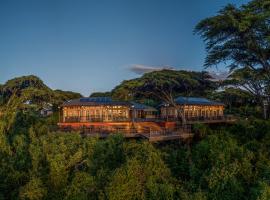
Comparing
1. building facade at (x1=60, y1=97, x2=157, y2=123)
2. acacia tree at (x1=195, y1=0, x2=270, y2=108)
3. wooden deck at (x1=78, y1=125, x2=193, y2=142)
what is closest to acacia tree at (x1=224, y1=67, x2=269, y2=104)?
acacia tree at (x1=195, y1=0, x2=270, y2=108)

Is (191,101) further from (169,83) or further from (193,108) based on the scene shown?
(169,83)

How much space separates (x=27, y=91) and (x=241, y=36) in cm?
2437

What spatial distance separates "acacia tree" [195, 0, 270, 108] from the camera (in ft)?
66.2

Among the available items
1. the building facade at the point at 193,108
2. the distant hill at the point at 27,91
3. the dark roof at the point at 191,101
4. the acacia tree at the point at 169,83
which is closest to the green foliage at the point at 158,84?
the acacia tree at the point at 169,83

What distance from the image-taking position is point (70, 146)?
20.1m

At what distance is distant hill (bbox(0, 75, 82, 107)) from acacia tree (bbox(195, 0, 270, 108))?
2017cm

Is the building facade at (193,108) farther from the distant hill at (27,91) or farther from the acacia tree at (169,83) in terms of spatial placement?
the distant hill at (27,91)

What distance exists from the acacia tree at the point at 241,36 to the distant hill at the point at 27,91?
2017 centimetres

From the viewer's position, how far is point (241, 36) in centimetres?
2184

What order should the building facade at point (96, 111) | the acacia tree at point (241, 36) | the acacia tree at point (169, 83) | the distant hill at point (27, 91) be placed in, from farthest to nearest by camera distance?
the building facade at point (96, 111)
the distant hill at point (27, 91)
the acacia tree at point (169, 83)
the acacia tree at point (241, 36)

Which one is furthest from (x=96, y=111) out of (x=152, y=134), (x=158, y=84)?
(x=152, y=134)

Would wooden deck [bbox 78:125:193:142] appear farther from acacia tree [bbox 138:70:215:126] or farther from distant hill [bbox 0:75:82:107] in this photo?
distant hill [bbox 0:75:82:107]

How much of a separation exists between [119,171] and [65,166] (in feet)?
16.1

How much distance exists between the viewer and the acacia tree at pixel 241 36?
20.2 metres
